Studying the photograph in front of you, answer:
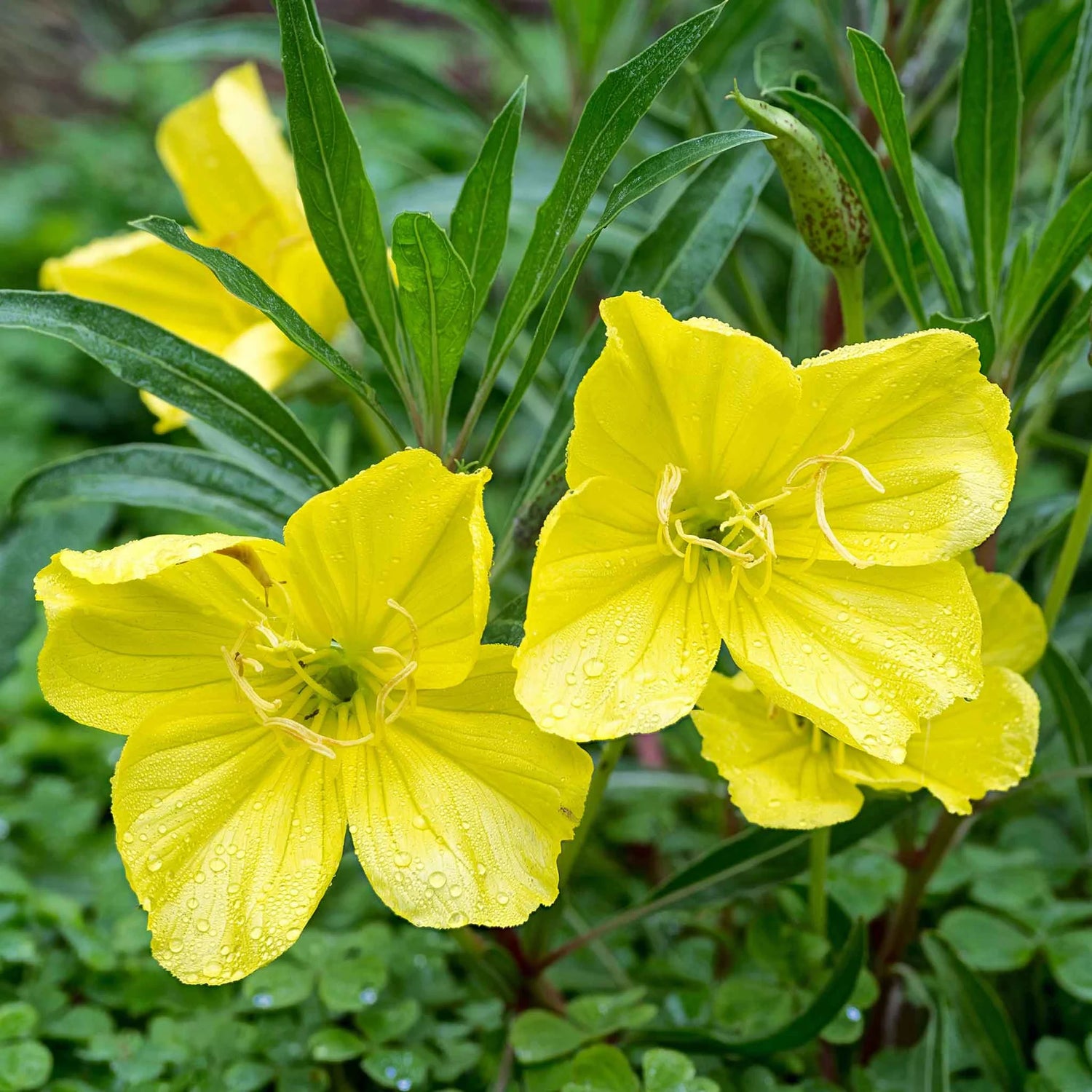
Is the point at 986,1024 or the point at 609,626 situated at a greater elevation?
the point at 609,626

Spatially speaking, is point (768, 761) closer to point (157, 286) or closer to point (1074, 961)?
point (1074, 961)

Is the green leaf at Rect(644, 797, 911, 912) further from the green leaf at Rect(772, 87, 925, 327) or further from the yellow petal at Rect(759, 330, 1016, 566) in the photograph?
the green leaf at Rect(772, 87, 925, 327)

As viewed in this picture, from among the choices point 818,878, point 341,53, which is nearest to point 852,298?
point 818,878

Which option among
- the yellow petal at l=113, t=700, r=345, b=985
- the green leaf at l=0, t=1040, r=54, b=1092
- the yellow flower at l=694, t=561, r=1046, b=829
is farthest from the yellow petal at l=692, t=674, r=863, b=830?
the green leaf at l=0, t=1040, r=54, b=1092

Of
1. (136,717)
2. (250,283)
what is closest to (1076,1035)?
(136,717)

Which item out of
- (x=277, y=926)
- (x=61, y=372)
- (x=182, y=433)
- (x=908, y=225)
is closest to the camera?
(x=277, y=926)

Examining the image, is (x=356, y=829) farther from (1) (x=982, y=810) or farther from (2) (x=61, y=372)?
(2) (x=61, y=372)

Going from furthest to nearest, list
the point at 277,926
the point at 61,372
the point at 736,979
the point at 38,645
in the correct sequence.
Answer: the point at 61,372
the point at 38,645
the point at 736,979
the point at 277,926
